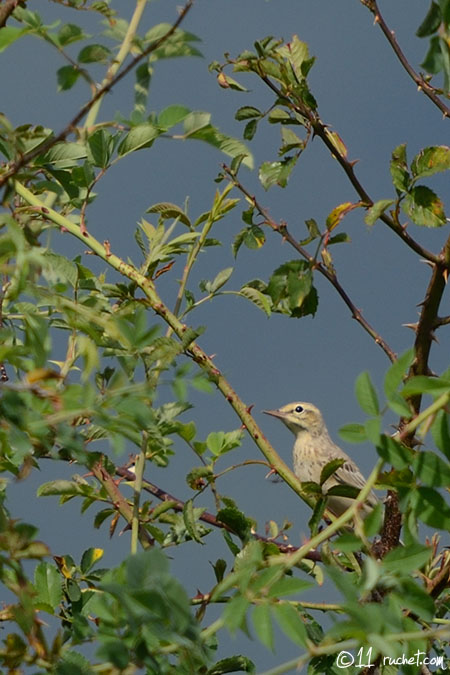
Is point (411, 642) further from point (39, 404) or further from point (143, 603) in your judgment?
point (39, 404)

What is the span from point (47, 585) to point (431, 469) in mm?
1470

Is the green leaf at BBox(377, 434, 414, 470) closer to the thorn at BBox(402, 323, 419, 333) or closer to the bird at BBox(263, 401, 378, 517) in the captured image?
the thorn at BBox(402, 323, 419, 333)

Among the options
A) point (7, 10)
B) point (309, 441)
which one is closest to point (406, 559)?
point (7, 10)

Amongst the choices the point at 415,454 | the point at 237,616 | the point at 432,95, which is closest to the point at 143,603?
the point at 237,616

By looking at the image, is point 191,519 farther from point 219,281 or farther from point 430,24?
point 430,24

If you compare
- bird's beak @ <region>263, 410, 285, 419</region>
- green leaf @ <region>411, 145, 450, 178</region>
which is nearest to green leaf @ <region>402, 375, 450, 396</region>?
green leaf @ <region>411, 145, 450, 178</region>

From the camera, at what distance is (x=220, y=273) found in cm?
445

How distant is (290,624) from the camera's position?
2.29m

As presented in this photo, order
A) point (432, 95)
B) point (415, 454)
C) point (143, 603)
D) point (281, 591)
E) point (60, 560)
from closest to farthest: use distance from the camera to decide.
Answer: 1. point (143, 603)
2. point (281, 591)
3. point (415, 454)
4. point (60, 560)
5. point (432, 95)

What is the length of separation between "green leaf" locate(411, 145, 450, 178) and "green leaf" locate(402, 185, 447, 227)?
0.07 metres

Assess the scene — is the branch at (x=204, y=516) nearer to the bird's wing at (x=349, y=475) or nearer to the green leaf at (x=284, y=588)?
the green leaf at (x=284, y=588)

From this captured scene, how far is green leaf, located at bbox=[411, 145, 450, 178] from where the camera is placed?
3.98 metres

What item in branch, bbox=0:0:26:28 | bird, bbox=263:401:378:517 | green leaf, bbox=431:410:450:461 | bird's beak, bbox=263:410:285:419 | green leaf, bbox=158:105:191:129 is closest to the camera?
green leaf, bbox=431:410:450:461

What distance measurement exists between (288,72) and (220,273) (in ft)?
2.87
